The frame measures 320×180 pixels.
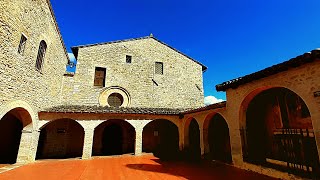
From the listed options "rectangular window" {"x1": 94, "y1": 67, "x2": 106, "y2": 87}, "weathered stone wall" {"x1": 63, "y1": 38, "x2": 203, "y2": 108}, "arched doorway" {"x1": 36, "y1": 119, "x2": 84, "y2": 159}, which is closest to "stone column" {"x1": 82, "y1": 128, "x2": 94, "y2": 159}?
"arched doorway" {"x1": 36, "y1": 119, "x2": 84, "y2": 159}

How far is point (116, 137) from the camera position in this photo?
1495cm

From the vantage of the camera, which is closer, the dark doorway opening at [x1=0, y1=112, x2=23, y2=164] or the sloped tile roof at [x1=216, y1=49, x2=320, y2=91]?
the sloped tile roof at [x1=216, y1=49, x2=320, y2=91]

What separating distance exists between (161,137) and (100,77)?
7.69 m

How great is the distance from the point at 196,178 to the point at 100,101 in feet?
35.6

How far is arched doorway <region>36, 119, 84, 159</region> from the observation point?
12469mm

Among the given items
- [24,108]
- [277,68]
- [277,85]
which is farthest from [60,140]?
[277,68]

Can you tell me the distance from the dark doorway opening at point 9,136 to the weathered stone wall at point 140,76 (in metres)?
3.66

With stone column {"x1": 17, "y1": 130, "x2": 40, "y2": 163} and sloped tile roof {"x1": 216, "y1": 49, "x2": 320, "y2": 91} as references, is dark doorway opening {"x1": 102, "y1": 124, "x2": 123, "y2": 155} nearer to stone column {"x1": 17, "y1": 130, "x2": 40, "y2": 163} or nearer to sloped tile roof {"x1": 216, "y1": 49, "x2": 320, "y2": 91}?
stone column {"x1": 17, "y1": 130, "x2": 40, "y2": 163}

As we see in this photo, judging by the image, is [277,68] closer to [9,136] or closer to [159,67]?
[159,67]

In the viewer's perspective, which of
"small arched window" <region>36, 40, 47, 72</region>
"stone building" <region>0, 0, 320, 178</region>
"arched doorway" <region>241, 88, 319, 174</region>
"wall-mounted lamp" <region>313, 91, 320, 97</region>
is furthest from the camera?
"small arched window" <region>36, 40, 47, 72</region>

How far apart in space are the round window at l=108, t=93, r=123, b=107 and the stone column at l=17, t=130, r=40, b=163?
6260mm

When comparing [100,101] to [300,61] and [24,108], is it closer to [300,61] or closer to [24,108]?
[24,108]

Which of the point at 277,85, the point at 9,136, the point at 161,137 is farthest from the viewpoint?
the point at 161,137

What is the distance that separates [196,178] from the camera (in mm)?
6820
